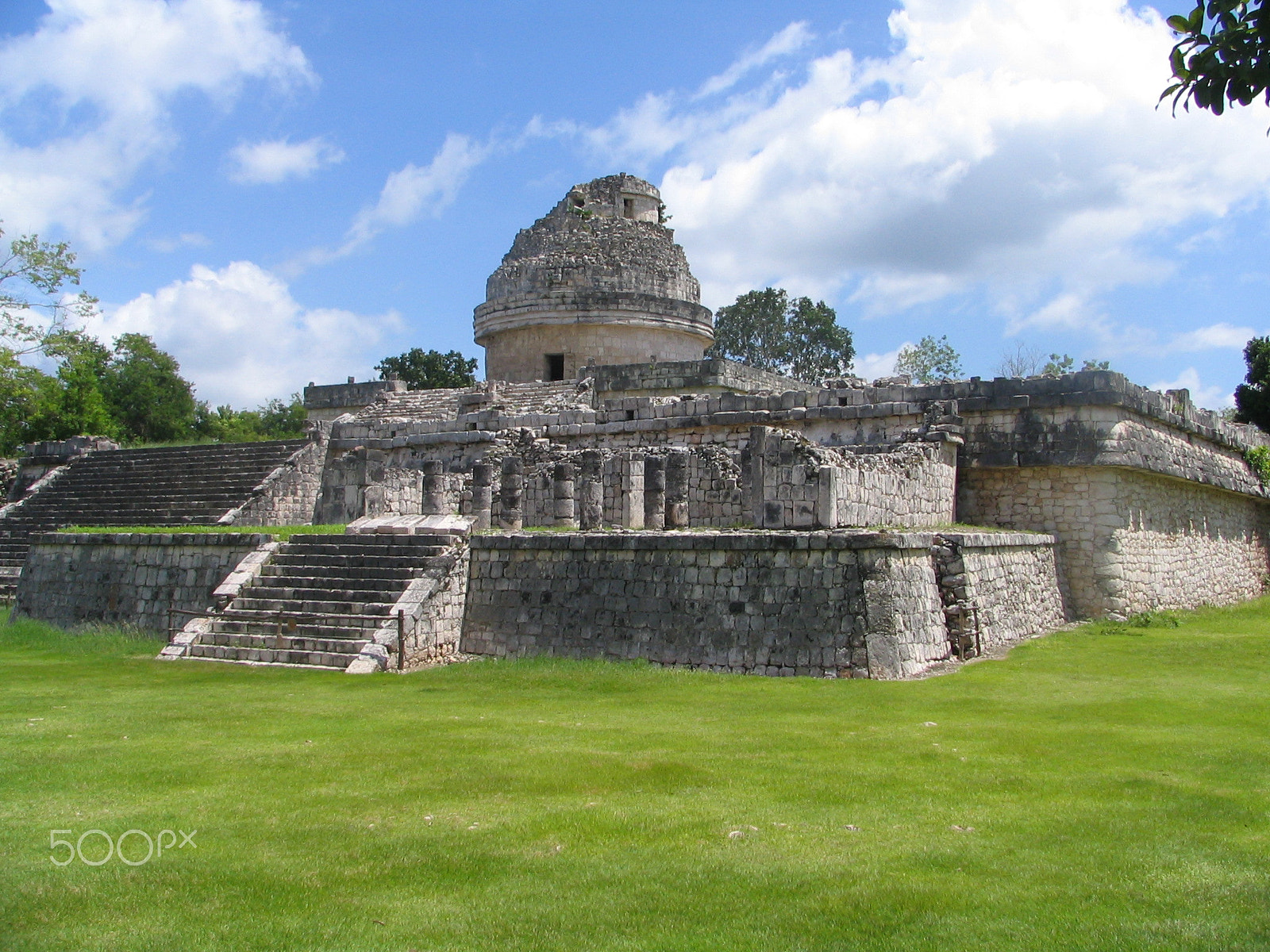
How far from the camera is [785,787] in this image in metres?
6.32

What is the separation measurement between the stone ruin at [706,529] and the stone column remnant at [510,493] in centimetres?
5

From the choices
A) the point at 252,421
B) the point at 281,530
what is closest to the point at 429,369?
the point at 252,421

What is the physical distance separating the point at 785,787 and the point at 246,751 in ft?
11.7

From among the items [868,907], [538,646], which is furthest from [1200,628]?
[868,907]

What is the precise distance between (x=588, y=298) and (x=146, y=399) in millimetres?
25542

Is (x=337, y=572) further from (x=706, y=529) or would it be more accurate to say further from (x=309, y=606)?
(x=706, y=529)

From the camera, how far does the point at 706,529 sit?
12.7 m

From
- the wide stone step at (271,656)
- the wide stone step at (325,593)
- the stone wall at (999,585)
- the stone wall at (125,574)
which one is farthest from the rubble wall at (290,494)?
the stone wall at (999,585)

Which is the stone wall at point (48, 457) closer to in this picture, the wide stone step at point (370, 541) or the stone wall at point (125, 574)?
the stone wall at point (125, 574)

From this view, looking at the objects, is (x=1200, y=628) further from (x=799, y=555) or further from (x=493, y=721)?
(x=493, y=721)

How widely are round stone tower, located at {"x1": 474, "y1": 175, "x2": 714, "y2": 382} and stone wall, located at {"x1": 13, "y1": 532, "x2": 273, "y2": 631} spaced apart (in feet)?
38.8

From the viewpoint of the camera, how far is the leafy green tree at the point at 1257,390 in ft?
97.1
